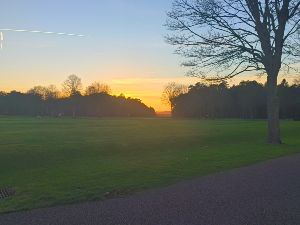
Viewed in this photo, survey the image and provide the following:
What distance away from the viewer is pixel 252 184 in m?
11.9

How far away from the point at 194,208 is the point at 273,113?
2054 centimetres

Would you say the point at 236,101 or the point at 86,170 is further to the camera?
the point at 236,101

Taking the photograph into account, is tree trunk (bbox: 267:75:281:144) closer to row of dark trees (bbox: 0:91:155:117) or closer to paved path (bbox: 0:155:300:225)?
paved path (bbox: 0:155:300:225)

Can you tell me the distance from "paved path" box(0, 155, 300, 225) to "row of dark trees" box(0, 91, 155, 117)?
458ft

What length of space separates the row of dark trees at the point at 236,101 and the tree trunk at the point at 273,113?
78106 mm

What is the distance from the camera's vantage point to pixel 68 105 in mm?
151250

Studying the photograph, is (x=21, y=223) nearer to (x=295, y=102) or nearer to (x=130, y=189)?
(x=130, y=189)

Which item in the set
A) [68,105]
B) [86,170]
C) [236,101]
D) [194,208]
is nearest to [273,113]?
[86,170]

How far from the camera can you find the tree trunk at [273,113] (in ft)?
92.1

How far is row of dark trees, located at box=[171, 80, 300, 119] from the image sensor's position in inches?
4562

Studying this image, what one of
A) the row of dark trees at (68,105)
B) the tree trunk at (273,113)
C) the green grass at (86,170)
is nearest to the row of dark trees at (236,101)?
the row of dark trees at (68,105)

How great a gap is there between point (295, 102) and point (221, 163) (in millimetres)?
101367

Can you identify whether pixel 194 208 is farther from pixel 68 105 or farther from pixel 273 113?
pixel 68 105

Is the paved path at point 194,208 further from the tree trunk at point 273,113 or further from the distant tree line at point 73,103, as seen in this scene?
the distant tree line at point 73,103
